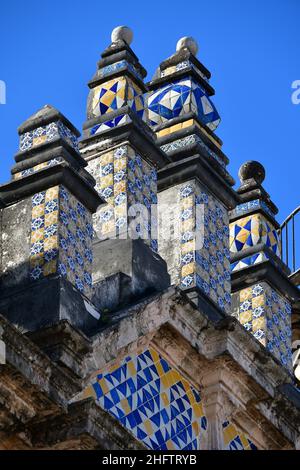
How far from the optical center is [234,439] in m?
24.0

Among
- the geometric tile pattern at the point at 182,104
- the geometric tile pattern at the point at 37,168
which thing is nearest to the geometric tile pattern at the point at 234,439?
the geometric tile pattern at the point at 37,168

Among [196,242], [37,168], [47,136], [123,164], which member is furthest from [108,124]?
[37,168]

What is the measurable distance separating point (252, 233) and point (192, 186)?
5.28ft

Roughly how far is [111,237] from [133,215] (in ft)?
1.07

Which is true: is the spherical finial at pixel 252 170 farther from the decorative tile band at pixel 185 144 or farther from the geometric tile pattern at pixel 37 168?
the geometric tile pattern at pixel 37 168

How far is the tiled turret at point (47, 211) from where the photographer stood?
898 inches

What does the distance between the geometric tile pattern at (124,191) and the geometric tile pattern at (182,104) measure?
1.52 m

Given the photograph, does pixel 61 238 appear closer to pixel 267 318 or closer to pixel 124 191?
pixel 124 191

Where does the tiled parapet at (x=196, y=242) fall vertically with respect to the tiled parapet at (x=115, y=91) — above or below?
below

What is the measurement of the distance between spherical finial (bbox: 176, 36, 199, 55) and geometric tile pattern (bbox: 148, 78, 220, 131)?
22.0 inches

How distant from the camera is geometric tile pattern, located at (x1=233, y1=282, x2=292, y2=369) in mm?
25797

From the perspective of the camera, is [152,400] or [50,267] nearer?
[50,267]
